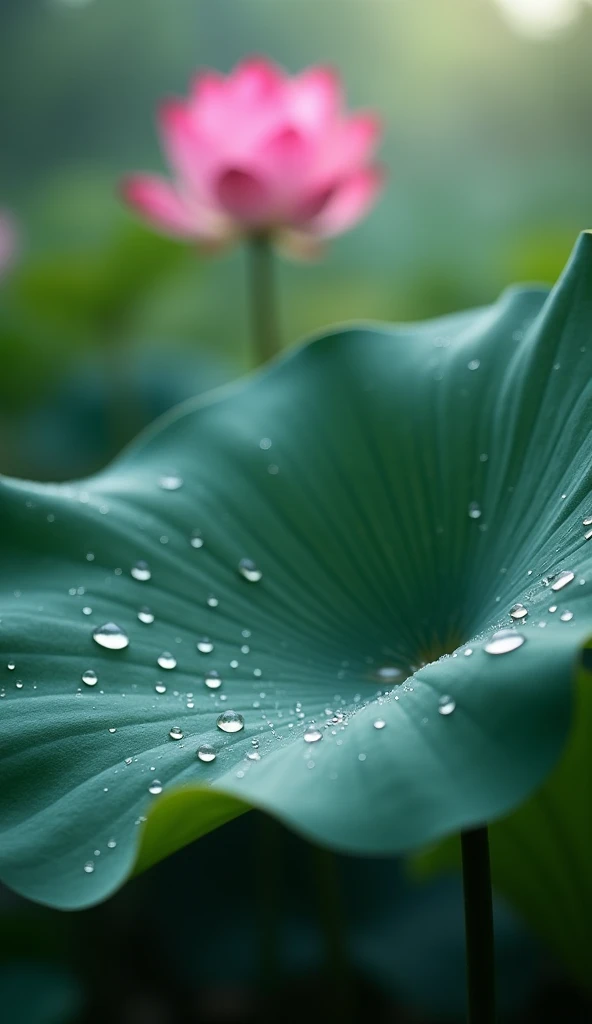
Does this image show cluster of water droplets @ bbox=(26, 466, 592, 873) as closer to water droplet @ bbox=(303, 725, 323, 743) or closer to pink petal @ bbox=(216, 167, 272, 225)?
water droplet @ bbox=(303, 725, 323, 743)

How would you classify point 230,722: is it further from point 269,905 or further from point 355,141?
point 355,141

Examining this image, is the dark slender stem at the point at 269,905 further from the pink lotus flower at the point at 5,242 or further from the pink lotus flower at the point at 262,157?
the pink lotus flower at the point at 5,242

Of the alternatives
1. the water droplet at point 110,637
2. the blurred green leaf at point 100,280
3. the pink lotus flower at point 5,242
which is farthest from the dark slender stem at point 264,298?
the water droplet at point 110,637

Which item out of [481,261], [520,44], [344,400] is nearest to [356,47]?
[520,44]

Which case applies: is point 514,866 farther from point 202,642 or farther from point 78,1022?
point 78,1022

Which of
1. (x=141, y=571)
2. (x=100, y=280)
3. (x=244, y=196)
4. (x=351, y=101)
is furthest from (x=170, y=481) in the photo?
(x=351, y=101)

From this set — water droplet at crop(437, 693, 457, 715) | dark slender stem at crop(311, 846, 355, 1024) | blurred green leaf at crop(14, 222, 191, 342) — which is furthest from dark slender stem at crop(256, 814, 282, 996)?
blurred green leaf at crop(14, 222, 191, 342)
